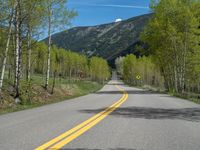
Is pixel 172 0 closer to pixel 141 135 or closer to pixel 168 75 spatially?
pixel 168 75

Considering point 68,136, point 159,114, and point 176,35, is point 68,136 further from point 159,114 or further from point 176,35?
point 176,35

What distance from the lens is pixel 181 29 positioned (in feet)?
134

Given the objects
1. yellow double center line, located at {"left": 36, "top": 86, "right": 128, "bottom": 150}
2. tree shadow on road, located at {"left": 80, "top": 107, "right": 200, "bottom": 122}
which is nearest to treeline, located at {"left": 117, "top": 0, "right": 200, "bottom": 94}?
tree shadow on road, located at {"left": 80, "top": 107, "right": 200, "bottom": 122}

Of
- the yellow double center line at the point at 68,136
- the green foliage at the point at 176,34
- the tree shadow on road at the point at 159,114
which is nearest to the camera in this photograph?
the yellow double center line at the point at 68,136

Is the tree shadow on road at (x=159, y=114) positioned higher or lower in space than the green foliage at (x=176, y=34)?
lower

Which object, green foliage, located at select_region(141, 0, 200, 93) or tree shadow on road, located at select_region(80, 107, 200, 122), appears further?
green foliage, located at select_region(141, 0, 200, 93)

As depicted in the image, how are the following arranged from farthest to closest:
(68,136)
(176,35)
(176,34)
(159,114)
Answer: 1. (176,35)
2. (176,34)
3. (159,114)
4. (68,136)

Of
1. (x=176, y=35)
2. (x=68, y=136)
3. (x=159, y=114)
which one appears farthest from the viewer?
(x=176, y=35)

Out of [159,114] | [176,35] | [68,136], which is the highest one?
[176,35]

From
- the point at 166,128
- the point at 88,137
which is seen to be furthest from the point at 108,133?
the point at 166,128

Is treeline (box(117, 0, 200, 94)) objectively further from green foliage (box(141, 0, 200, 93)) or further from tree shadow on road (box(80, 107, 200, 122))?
tree shadow on road (box(80, 107, 200, 122))

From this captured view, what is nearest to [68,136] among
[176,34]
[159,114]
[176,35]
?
[159,114]

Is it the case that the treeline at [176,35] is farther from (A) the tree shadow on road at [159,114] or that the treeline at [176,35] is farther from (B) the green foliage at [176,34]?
(A) the tree shadow on road at [159,114]

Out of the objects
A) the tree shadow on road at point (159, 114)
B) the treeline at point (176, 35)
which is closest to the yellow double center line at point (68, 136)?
the tree shadow on road at point (159, 114)
